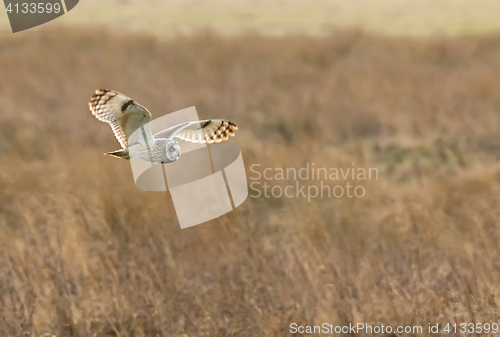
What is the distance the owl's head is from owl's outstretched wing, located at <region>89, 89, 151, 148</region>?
12 cm

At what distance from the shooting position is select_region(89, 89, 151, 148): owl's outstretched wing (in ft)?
5.10

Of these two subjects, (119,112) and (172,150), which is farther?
(119,112)

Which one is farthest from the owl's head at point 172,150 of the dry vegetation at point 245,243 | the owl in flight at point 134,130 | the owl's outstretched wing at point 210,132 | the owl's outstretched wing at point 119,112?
the dry vegetation at point 245,243

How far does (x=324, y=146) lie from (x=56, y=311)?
481cm

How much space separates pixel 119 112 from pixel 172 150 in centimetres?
28

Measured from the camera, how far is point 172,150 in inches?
57.7

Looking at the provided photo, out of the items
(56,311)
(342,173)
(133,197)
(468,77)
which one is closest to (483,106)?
(468,77)

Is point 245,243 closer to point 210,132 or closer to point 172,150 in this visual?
point 210,132

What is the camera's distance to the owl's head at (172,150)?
56.3 inches

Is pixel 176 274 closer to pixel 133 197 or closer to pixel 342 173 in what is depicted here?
pixel 133 197

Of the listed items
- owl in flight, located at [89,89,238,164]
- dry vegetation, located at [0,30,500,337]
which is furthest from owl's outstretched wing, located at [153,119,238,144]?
A: dry vegetation, located at [0,30,500,337]

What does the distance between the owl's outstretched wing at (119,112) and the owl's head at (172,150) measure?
0.12 metres

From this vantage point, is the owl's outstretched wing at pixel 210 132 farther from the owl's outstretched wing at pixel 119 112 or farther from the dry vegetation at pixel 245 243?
the dry vegetation at pixel 245 243

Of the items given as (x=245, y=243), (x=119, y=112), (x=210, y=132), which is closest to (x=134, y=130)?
(x=119, y=112)
